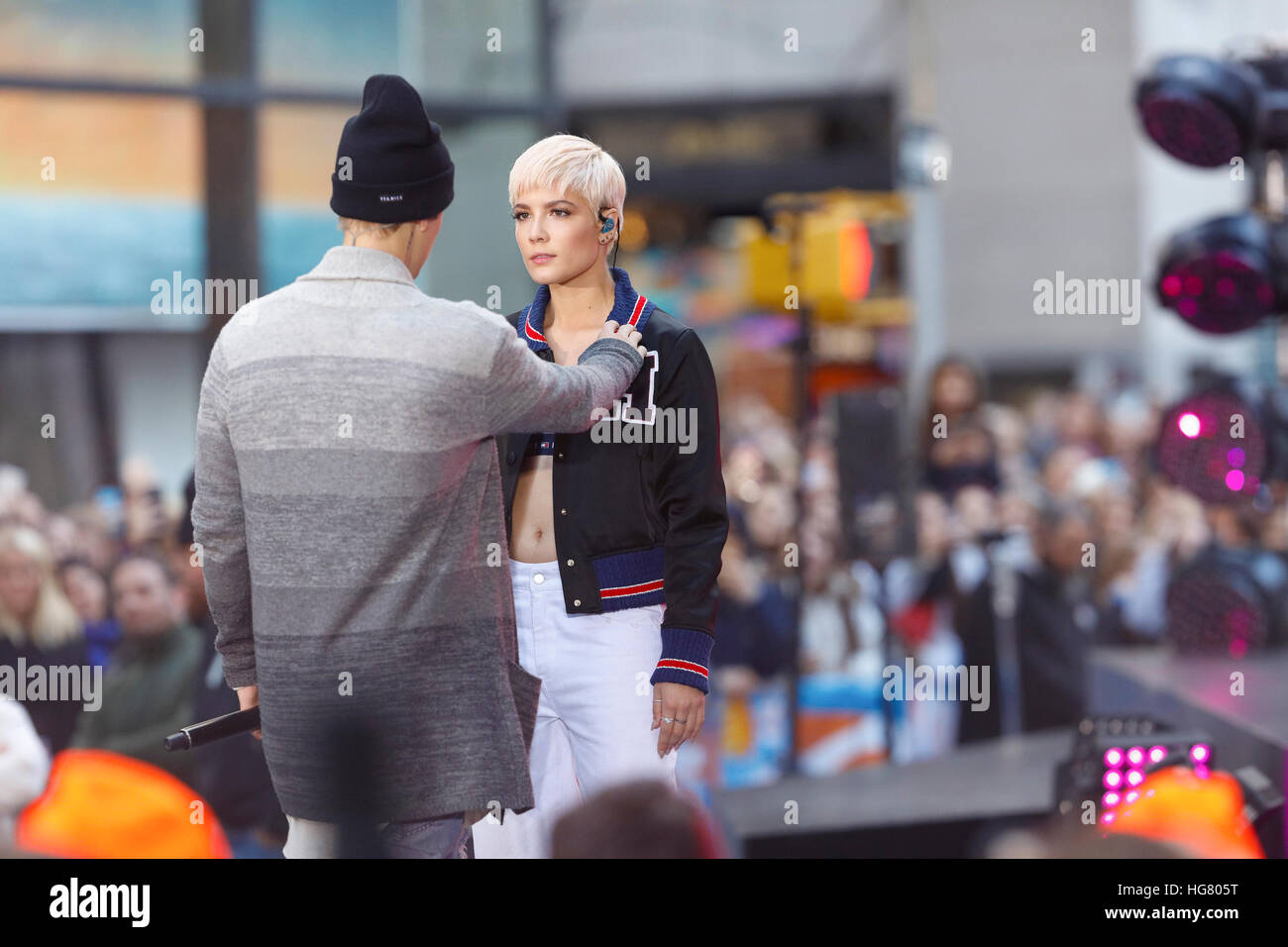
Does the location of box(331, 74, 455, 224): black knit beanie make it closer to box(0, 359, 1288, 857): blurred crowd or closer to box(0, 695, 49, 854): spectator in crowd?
box(0, 695, 49, 854): spectator in crowd

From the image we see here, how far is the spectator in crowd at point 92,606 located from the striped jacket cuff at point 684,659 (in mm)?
3111

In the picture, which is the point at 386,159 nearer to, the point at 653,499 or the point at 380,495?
the point at 380,495

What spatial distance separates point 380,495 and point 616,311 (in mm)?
682

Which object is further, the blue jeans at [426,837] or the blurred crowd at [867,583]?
the blurred crowd at [867,583]

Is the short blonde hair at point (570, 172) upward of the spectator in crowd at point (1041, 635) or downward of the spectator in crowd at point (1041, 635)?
upward

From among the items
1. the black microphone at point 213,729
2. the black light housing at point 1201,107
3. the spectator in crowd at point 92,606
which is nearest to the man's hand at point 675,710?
the black microphone at point 213,729

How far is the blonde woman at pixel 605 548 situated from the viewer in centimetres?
290

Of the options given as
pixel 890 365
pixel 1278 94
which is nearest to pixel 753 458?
pixel 1278 94

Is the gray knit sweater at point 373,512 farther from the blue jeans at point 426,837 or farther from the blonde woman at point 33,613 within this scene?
the blonde woman at point 33,613

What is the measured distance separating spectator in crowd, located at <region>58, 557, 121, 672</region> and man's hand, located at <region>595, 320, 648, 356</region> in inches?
123

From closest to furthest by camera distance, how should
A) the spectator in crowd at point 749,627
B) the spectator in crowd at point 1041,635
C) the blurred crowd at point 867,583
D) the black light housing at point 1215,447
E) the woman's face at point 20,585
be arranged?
the black light housing at point 1215,447 → the blurred crowd at point 867,583 → the woman's face at point 20,585 → the spectator in crowd at point 1041,635 → the spectator in crowd at point 749,627

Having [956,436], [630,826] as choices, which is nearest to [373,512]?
[630,826]

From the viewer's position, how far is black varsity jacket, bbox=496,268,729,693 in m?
2.90
